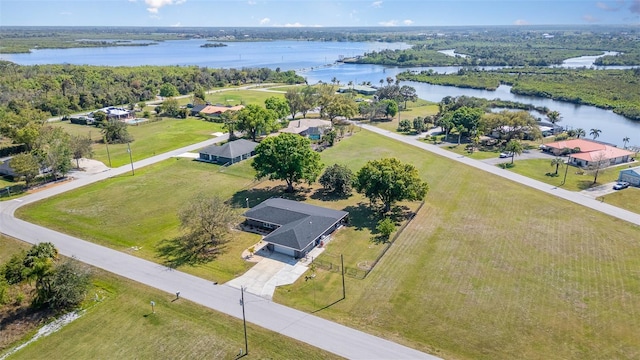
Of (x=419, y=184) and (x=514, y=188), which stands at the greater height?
(x=419, y=184)

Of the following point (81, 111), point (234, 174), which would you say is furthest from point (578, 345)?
point (81, 111)

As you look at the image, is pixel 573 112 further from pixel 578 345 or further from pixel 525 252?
pixel 578 345

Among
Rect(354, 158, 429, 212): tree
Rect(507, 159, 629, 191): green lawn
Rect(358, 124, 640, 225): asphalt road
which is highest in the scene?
Rect(354, 158, 429, 212): tree

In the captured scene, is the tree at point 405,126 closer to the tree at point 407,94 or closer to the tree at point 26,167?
the tree at point 407,94

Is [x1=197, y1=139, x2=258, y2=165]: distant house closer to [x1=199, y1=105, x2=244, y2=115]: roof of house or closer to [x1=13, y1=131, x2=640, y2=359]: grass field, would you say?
[x1=13, y1=131, x2=640, y2=359]: grass field

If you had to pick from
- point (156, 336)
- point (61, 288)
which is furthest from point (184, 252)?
point (156, 336)

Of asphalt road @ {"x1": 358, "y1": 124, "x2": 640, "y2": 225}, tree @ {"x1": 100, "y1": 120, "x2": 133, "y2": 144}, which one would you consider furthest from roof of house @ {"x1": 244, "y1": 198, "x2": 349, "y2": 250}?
tree @ {"x1": 100, "y1": 120, "x2": 133, "y2": 144}

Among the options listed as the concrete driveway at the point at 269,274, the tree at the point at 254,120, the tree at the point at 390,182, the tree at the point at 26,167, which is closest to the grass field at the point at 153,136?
the tree at the point at 254,120
